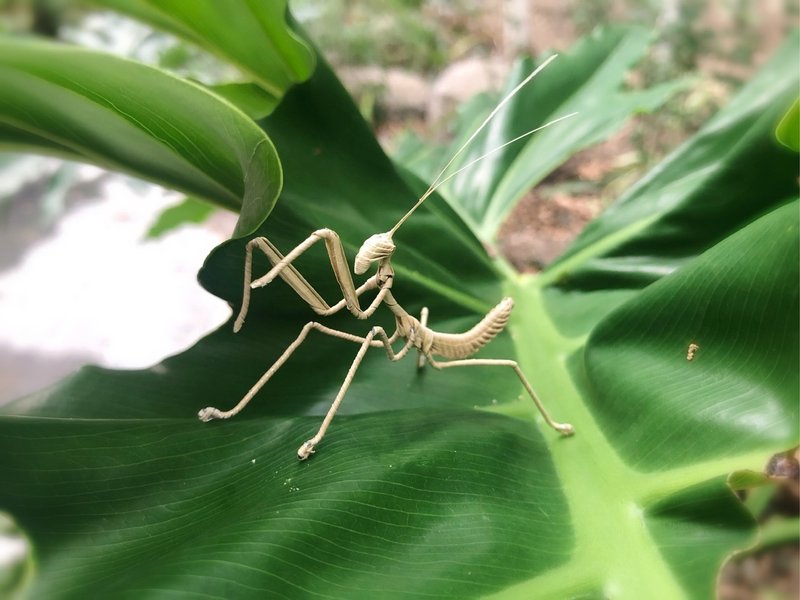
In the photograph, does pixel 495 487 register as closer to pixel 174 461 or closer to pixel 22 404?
pixel 174 461

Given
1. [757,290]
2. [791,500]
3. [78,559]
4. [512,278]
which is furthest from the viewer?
[791,500]

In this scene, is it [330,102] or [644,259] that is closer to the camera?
[330,102]

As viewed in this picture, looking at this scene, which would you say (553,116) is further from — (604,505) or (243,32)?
(604,505)

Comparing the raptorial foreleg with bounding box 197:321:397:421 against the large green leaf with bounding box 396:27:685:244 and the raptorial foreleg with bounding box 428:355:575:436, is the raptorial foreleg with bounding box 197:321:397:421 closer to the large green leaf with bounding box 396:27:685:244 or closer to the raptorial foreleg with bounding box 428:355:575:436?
the raptorial foreleg with bounding box 428:355:575:436

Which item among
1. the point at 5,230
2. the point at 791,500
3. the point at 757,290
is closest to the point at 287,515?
the point at 757,290

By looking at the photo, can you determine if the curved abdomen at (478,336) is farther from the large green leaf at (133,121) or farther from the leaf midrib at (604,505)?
the large green leaf at (133,121)

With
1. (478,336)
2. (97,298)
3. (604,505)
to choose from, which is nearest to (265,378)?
(478,336)

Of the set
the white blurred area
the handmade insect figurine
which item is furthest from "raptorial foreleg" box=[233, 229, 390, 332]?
the white blurred area
